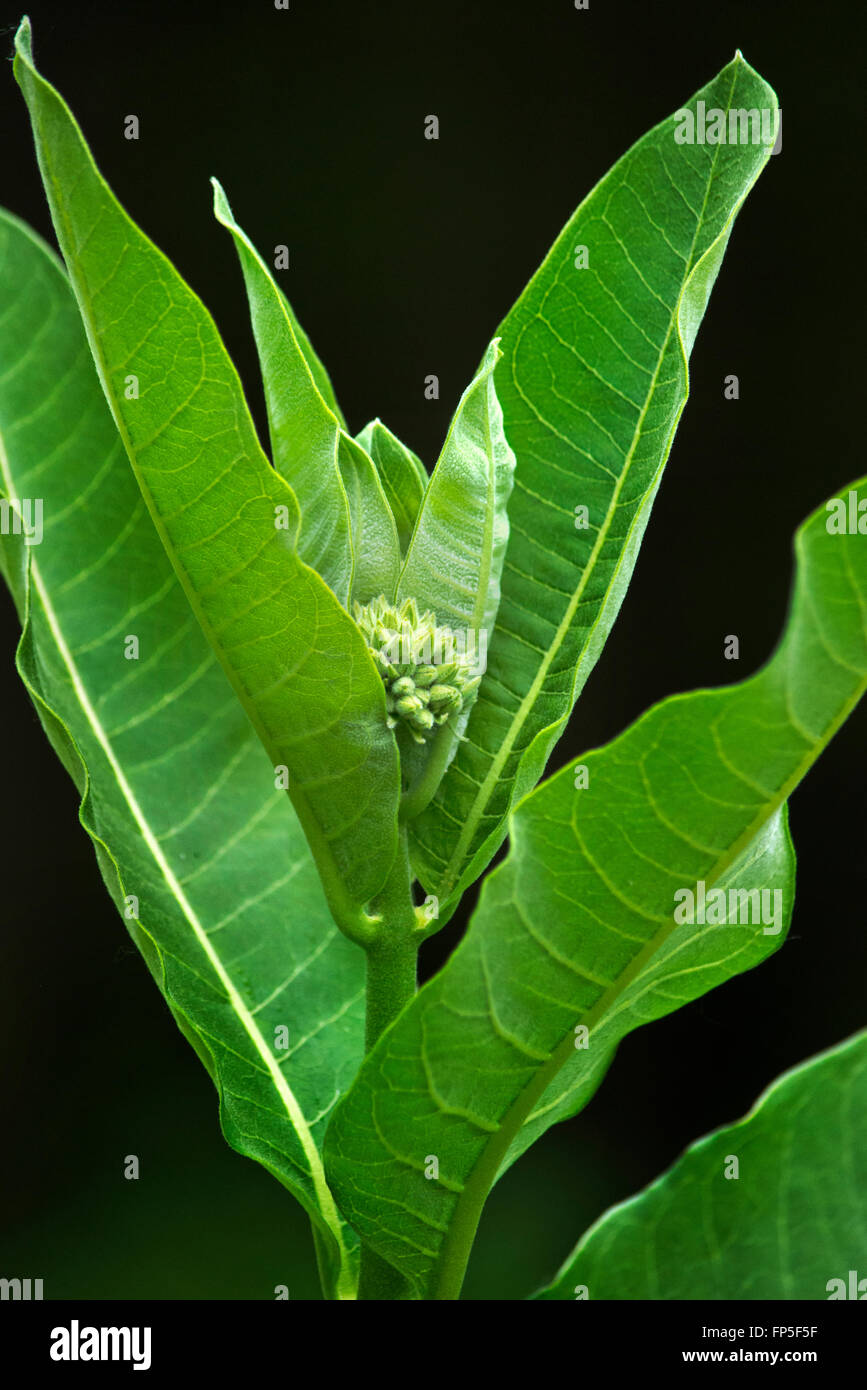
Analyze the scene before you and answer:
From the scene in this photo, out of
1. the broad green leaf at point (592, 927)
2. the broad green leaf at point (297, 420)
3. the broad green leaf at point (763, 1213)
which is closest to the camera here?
the broad green leaf at point (592, 927)

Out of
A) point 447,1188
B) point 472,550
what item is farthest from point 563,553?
point 447,1188

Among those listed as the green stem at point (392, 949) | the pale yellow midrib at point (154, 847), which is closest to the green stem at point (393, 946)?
the green stem at point (392, 949)

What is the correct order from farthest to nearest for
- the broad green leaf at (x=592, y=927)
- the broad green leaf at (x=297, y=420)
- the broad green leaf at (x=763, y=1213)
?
the broad green leaf at (x=763, y=1213) < the broad green leaf at (x=297, y=420) < the broad green leaf at (x=592, y=927)

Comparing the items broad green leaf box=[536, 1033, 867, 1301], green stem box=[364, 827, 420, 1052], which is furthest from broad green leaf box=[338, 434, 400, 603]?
broad green leaf box=[536, 1033, 867, 1301]

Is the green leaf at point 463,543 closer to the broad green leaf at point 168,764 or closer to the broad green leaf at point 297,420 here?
the broad green leaf at point 297,420

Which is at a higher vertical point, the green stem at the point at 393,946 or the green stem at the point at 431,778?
the green stem at the point at 431,778
